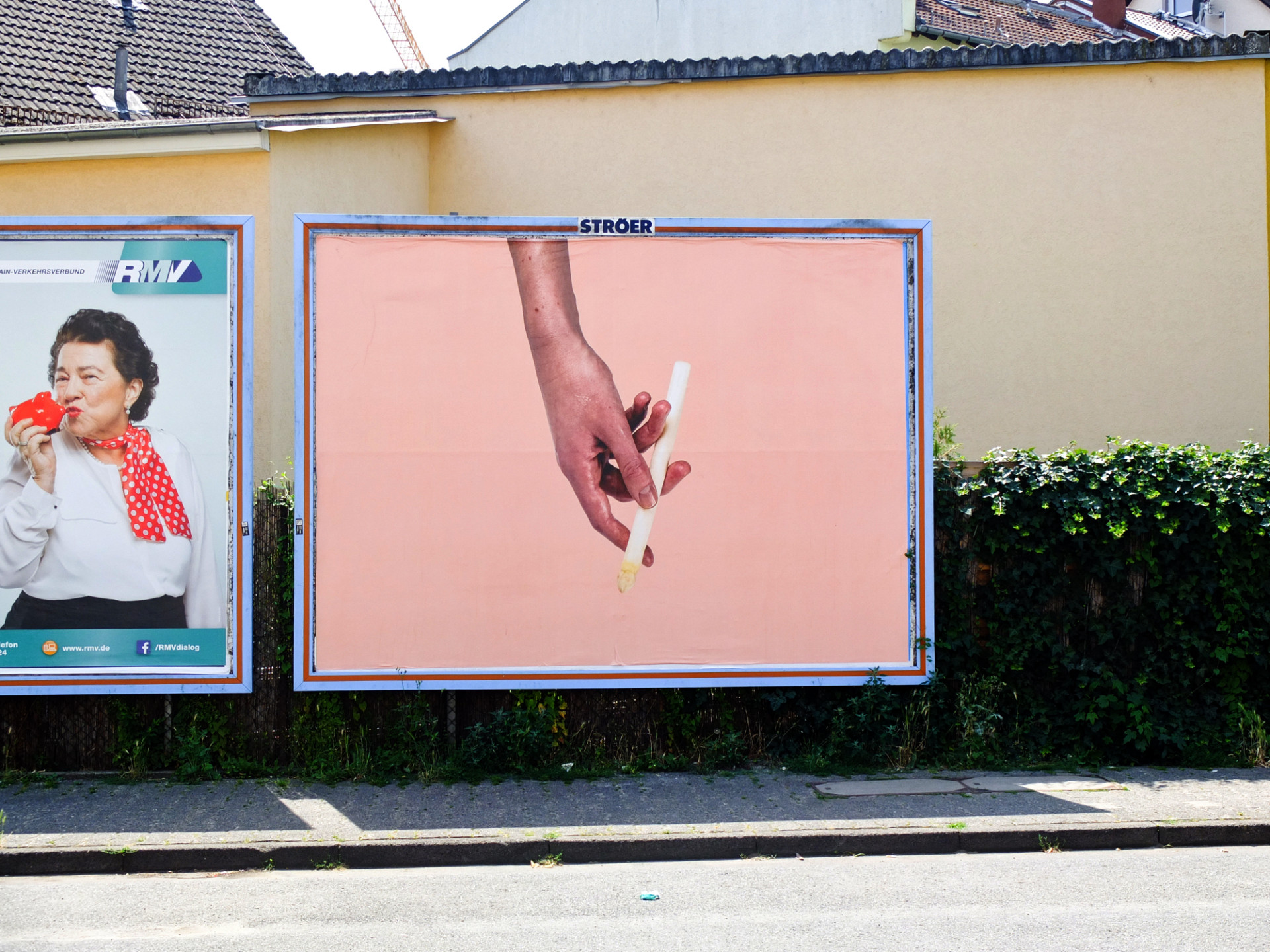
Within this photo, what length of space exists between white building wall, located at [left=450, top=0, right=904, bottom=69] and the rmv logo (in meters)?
15.1

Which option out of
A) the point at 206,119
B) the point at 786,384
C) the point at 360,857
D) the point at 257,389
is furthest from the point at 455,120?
the point at 360,857

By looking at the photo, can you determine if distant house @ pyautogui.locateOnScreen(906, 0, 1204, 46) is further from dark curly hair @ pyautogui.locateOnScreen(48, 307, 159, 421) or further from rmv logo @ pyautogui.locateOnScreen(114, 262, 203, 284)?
dark curly hair @ pyautogui.locateOnScreen(48, 307, 159, 421)

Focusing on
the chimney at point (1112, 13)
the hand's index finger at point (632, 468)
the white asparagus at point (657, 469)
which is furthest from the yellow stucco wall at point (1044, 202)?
the chimney at point (1112, 13)

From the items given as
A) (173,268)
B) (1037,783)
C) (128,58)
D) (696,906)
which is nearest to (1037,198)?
(1037,783)

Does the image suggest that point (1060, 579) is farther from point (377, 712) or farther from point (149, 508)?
point (149, 508)

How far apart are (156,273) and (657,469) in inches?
138

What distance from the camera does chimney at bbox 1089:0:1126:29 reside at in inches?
1344

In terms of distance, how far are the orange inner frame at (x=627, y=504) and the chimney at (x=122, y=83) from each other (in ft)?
40.5

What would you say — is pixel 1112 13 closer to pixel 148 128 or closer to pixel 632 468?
pixel 148 128

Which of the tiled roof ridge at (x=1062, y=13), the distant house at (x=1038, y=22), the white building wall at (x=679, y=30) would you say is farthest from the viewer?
the tiled roof ridge at (x=1062, y=13)

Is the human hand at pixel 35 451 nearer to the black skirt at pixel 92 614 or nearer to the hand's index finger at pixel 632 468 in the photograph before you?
the black skirt at pixel 92 614

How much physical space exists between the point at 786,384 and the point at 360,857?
4.00 metres

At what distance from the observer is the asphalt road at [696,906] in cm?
516

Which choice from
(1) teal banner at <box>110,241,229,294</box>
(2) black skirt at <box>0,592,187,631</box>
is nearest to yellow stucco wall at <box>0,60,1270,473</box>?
(1) teal banner at <box>110,241,229,294</box>
